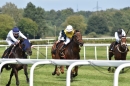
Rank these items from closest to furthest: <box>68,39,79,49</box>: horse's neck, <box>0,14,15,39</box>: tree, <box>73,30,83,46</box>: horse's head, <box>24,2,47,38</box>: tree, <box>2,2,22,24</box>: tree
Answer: <box>73,30,83,46</box>: horse's head, <box>68,39,79,49</box>: horse's neck, <box>0,14,15,39</box>: tree, <box>24,2,47,38</box>: tree, <box>2,2,22,24</box>: tree

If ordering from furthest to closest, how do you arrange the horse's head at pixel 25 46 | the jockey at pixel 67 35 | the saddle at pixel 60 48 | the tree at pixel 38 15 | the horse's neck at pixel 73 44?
the tree at pixel 38 15 < the jockey at pixel 67 35 < the saddle at pixel 60 48 < the horse's neck at pixel 73 44 < the horse's head at pixel 25 46

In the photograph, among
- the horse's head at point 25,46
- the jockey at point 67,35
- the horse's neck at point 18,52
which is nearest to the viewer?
the horse's head at point 25,46

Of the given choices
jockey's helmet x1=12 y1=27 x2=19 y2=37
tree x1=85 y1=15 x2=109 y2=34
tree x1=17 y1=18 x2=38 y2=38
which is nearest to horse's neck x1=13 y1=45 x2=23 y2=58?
jockey's helmet x1=12 y1=27 x2=19 y2=37

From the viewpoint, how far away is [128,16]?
12106 cm

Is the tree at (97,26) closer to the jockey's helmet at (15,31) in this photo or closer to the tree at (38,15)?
the tree at (38,15)

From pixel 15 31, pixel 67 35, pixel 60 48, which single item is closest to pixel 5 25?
pixel 67 35

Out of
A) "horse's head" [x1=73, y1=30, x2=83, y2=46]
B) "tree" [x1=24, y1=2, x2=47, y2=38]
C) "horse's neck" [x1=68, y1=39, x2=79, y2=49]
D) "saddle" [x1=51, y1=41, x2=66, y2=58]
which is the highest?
"tree" [x1=24, y1=2, x2=47, y2=38]

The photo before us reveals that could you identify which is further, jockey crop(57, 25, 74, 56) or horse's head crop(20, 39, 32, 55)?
jockey crop(57, 25, 74, 56)

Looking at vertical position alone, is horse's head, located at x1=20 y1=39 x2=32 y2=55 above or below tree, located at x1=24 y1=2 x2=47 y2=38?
below

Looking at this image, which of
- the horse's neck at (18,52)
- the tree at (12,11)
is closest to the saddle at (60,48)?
the horse's neck at (18,52)

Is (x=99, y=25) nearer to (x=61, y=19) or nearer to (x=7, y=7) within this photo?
(x=7, y=7)

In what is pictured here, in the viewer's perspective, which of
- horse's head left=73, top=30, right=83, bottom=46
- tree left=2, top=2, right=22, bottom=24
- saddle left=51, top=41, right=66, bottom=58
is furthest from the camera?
tree left=2, top=2, right=22, bottom=24

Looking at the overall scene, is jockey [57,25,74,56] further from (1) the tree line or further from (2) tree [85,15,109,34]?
(2) tree [85,15,109,34]

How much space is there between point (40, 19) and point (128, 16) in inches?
1481
